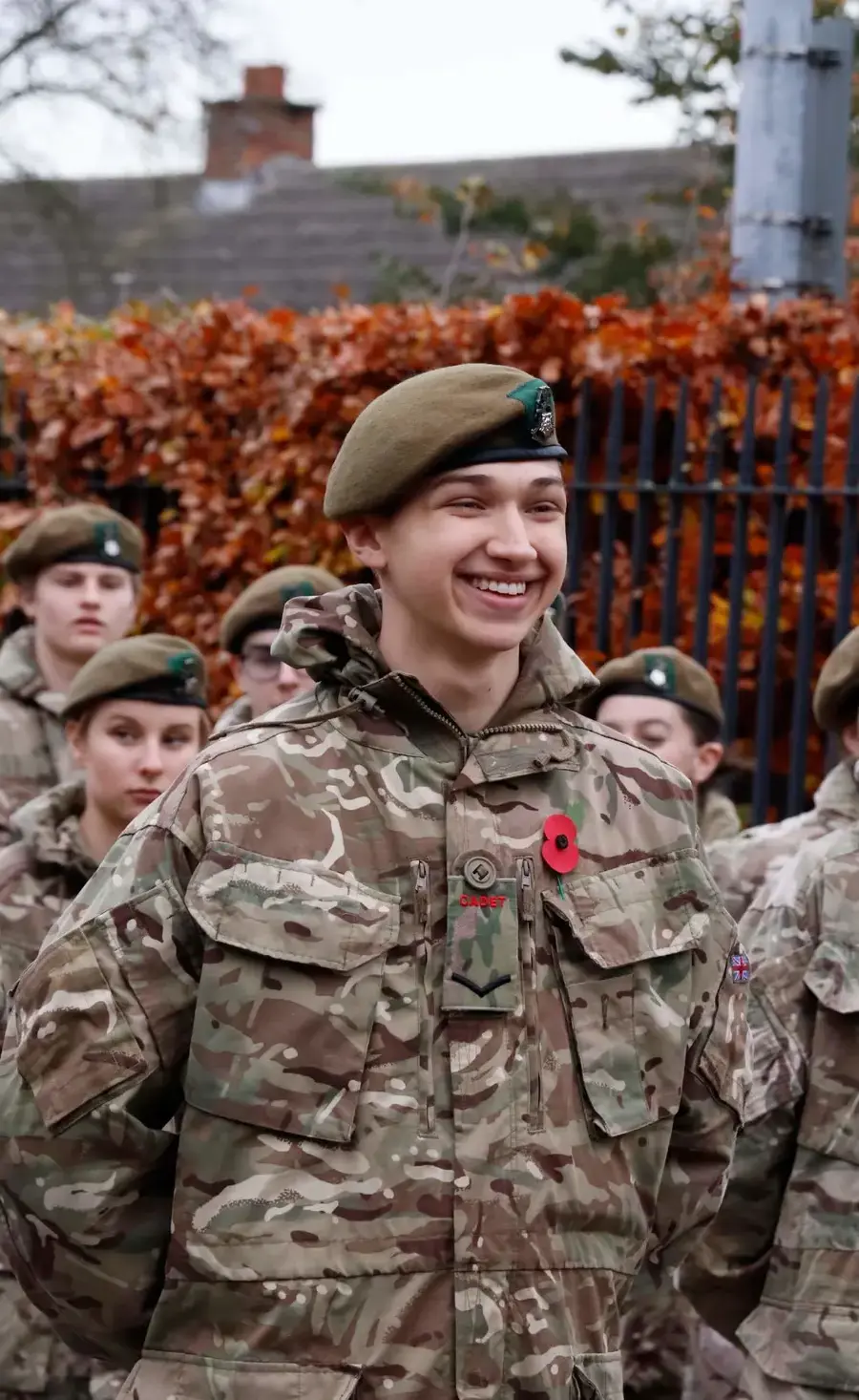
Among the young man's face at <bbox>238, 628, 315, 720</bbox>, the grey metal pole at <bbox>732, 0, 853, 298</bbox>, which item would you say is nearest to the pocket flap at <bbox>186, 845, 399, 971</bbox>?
the young man's face at <bbox>238, 628, 315, 720</bbox>

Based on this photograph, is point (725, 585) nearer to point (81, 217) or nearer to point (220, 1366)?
point (220, 1366)

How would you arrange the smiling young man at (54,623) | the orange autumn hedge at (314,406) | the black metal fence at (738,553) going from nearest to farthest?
the smiling young man at (54,623) → the black metal fence at (738,553) → the orange autumn hedge at (314,406)

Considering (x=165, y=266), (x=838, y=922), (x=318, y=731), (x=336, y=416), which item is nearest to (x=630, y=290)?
(x=336, y=416)

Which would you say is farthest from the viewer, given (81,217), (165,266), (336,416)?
(165,266)

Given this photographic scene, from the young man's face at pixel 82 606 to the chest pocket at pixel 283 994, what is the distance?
3830 millimetres

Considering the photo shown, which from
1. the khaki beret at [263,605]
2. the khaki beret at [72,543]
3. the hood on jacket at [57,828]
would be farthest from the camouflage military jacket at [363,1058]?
the khaki beret at [72,543]

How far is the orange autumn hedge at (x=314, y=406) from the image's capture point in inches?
316

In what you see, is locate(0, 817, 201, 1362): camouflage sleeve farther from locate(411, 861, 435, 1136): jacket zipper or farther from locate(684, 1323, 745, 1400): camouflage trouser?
locate(684, 1323, 745, 1400): camouflage trouser

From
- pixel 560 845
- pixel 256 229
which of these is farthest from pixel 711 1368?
pixel 256 229

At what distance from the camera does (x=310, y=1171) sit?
2988 mm

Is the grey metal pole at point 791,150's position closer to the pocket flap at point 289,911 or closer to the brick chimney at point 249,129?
the pocket flap at point 289,911

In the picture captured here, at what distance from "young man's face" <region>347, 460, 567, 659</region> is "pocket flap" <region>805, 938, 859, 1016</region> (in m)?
1.43

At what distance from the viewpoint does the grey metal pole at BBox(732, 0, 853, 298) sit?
8.92m

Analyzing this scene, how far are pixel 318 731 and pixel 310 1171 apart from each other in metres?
0.62
